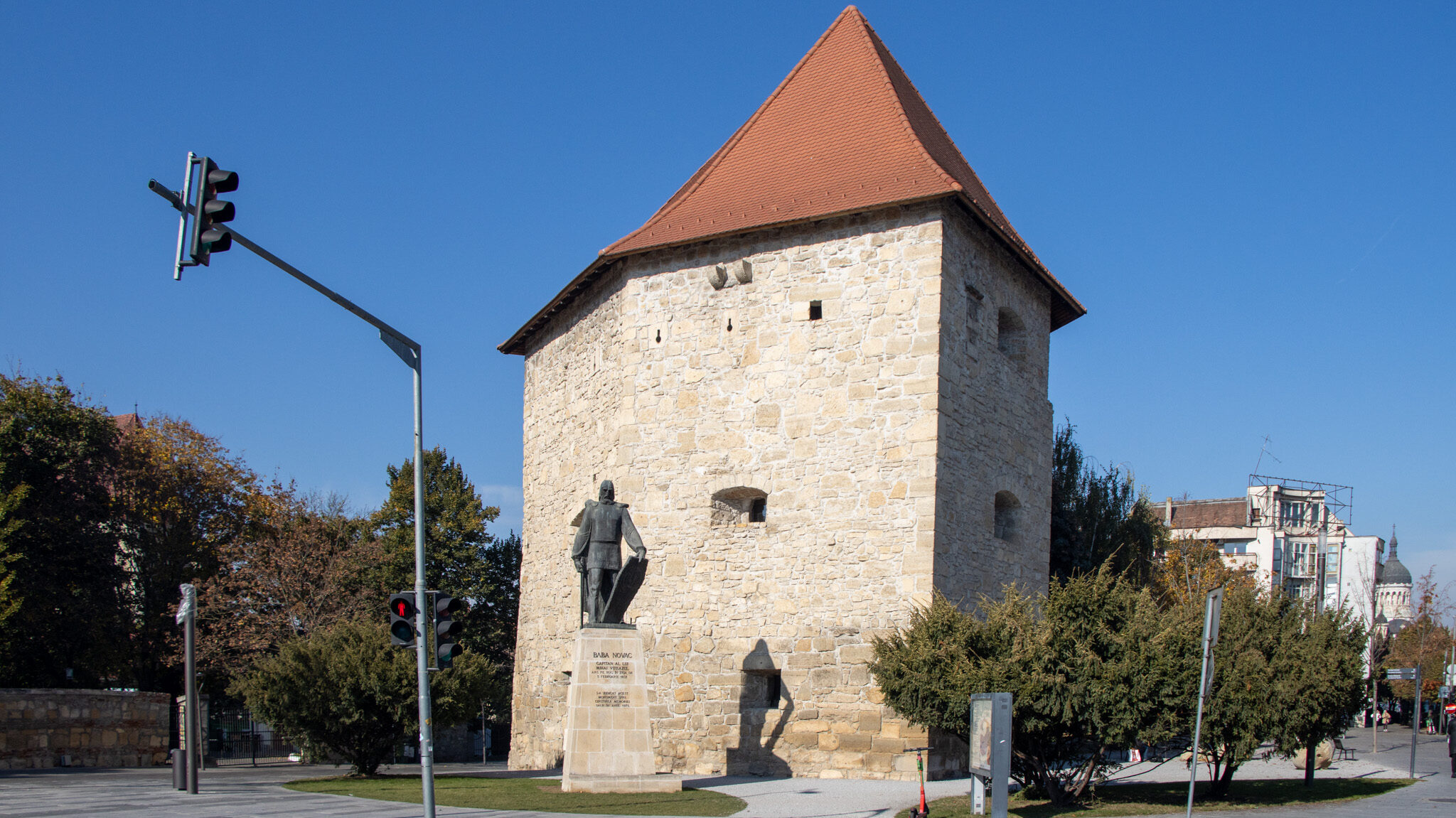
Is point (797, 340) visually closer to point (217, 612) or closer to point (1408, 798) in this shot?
point (1408, 798)

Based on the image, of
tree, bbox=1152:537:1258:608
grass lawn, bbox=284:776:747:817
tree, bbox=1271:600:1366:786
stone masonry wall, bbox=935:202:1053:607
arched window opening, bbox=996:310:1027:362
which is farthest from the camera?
tree, bbox=1152:537:1258:608

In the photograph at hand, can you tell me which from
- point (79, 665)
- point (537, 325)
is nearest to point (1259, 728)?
point (537, 325)

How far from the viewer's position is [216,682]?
31.0 m

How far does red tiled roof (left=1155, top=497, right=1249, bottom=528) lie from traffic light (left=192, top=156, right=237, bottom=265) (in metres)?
58.8

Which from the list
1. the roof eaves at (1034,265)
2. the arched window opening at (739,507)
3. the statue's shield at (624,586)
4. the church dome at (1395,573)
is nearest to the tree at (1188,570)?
the roof eaves at (1034,265)

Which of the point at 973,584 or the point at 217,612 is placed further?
the point at 217,612

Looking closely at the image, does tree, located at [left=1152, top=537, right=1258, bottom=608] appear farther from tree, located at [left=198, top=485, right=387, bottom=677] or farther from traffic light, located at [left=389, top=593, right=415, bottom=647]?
traffic light, located at [left=389, top=593, right=415, bottom=647]

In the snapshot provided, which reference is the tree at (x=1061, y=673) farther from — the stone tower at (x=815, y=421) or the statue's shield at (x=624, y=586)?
the statue's shield at (x=624, y=586)

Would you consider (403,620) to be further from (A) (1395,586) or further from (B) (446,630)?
(A) (1395,586)

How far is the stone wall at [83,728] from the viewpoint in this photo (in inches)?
728

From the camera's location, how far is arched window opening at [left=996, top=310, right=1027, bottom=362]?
60.5ft

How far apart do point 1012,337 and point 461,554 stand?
2067cm

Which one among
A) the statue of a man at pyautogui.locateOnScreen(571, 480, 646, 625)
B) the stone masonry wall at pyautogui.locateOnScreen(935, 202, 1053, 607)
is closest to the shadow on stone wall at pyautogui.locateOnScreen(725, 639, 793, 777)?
the stone masonry wall at pyautogui.locateOnScreen(935, 202, 1053, 607)

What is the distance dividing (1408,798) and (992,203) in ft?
33.2
